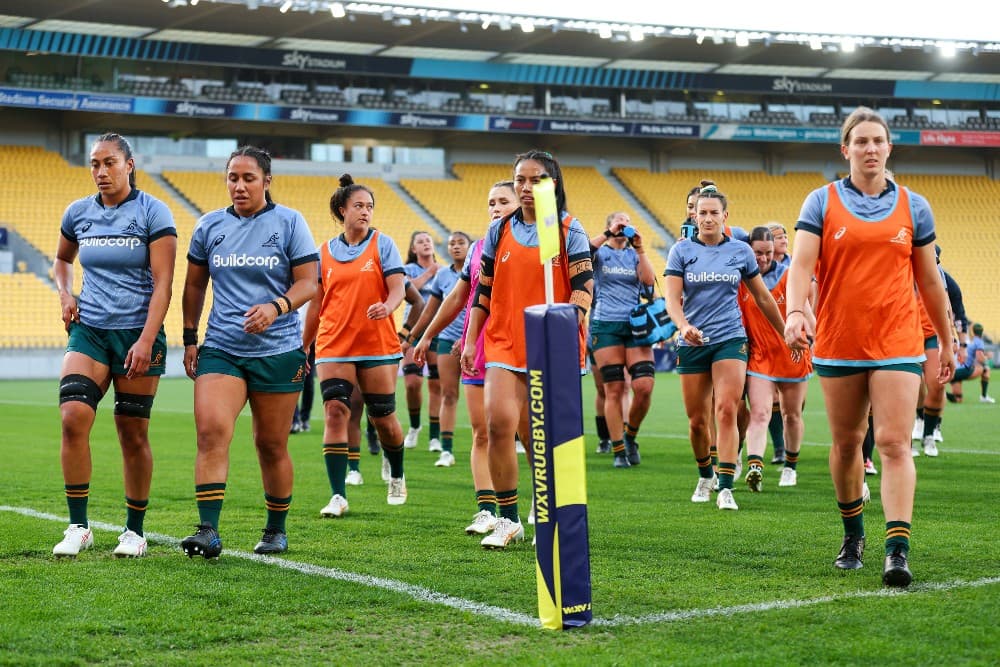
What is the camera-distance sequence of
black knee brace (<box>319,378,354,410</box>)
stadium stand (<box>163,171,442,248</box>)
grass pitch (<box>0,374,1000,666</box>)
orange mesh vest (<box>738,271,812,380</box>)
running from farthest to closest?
1. stadium stand (<box>163,171,442,248</box>)
2. orange mesh vest (<box>738,271,812,380</box>)
3. black knee brace (<box>319,378,354,410</box>)
4. grass pitch (<box>0,374,1000,666</box>)

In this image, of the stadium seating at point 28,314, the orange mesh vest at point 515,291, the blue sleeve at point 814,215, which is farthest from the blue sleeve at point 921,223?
the stadium seating at point 28,314

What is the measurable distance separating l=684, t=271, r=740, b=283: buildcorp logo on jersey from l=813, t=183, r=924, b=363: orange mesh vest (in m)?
2.73

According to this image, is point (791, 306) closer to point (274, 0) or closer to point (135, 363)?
point (135, 363)

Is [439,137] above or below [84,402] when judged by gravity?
above

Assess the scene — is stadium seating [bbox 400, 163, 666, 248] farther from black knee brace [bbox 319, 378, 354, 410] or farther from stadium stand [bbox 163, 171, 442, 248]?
black knee brace [bbox 319, 378, 354, 410]

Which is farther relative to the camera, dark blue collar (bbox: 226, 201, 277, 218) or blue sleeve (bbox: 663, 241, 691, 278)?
blue sleeve (bbox: 663, 241, 691, 278)

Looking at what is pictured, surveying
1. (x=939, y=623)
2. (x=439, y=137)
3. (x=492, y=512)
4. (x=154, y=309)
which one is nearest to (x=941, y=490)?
(x=492, y=512)

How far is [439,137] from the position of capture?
46.2 metres

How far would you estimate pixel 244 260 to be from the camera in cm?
586

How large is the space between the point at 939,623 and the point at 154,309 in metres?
3.99

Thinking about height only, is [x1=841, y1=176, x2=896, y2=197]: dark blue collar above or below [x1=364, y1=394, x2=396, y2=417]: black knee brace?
above

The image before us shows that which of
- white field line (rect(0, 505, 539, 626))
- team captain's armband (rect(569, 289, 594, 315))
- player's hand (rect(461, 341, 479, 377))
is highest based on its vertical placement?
team captain's armband (rect(569, 289, 594, 315))

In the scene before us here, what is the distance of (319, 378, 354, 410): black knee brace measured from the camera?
7805mm

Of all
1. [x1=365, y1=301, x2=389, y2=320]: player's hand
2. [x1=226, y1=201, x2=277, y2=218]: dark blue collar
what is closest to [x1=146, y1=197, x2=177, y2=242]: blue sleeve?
[x1=226, y1=201, x2=277, y2=218]: dark blue collar
